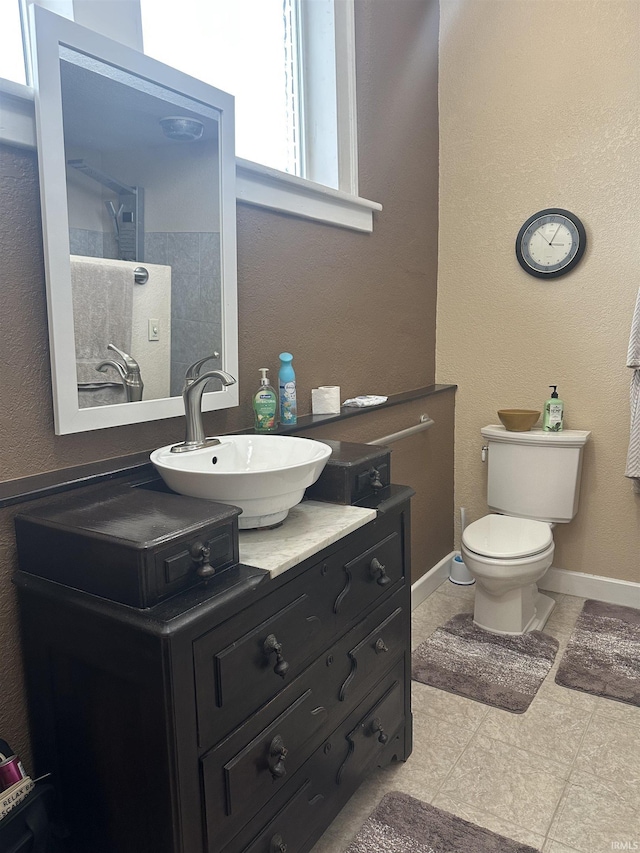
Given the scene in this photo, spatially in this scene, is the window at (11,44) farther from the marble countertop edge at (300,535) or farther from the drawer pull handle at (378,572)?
the drawer pull handle at (378,572)

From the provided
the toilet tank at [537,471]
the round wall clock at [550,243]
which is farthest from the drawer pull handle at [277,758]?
the round wall clock at [550,243]

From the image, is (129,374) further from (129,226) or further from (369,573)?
(369,573)

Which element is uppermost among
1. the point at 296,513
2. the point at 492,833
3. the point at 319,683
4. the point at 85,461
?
the point at 85,461

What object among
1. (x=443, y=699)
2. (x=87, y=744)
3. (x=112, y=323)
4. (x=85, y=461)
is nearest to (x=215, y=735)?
(x=87, y=744)

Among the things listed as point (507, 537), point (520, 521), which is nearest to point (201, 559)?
point (507, 537)

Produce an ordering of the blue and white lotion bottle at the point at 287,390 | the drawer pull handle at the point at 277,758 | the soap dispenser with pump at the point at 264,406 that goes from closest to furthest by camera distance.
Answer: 1. the drawer pull handle at the point at 277,758
2. the soap dispenser with pump at the point at 264,406
3. the blue and white lotion bottle at the point at 287,390

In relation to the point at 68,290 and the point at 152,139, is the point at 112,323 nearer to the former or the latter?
the point at 68,290

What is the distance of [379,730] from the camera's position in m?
1.70

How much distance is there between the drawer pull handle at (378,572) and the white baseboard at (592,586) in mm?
1636

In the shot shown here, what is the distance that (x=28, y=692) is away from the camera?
130 centimetres

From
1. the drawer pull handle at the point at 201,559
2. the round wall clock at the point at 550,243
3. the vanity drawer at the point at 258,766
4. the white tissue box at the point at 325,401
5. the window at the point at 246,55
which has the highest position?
the window at the point at 246,55

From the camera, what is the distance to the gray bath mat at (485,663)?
7.30ft

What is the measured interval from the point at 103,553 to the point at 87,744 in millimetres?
400

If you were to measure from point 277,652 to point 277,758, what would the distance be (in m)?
0.22
